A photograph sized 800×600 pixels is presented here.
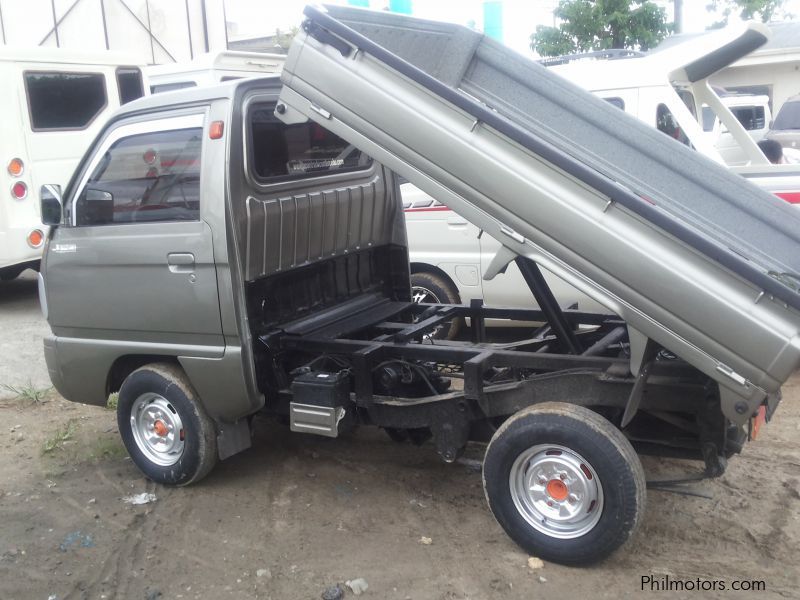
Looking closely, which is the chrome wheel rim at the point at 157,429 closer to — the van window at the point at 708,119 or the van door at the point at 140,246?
the van door at the point at 140,246

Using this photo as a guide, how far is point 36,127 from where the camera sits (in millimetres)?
9961

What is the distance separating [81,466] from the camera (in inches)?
214

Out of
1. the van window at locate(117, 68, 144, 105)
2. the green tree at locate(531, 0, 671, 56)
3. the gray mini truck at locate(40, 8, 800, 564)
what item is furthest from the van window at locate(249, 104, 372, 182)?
the green tree at locate(531, 0, 671, 56)

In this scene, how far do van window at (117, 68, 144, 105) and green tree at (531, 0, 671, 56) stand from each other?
10.9m

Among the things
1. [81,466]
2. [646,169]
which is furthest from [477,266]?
[81,466]

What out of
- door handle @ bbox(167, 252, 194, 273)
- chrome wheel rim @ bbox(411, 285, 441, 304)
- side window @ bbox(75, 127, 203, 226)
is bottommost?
chrome wheel rim @ bbox(411, 285, 441, 304)

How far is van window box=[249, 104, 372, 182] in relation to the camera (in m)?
4.63

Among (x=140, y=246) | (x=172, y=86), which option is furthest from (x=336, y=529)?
(x=172, y=86)

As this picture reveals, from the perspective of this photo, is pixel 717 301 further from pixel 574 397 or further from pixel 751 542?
pixel 751 542

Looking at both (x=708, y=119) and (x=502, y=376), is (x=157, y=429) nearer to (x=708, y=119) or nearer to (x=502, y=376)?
(x=502, y=376)

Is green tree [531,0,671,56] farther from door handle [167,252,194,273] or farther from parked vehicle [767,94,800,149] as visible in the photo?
door handle [167,252,194,273]

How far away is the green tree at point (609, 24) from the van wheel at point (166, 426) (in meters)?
16.0

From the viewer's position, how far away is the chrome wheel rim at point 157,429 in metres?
4.90

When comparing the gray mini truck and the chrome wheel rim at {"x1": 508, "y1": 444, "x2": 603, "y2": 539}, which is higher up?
the gray mini truck
